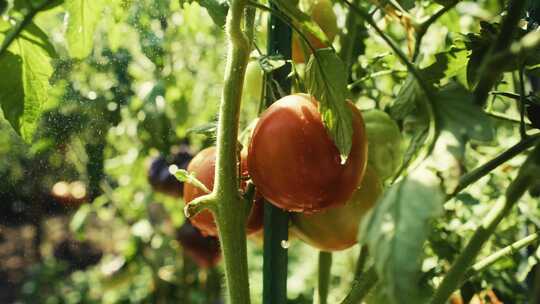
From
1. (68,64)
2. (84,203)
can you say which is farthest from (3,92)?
(84,203)

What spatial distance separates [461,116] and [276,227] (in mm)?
287

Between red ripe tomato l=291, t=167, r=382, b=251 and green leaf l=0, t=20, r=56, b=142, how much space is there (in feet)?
0.97

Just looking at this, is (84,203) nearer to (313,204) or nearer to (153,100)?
(153,100)

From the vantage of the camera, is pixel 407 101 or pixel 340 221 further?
pixel 340 221

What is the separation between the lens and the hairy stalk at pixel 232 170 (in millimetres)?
537

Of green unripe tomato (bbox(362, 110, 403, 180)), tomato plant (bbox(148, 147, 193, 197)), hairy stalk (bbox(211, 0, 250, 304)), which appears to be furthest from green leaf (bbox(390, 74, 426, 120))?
tomato plant (bbox(148, 147, 193, 197))

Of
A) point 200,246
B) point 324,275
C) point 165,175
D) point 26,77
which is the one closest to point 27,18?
point 26,77

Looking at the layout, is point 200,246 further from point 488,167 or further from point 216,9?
point 488,167

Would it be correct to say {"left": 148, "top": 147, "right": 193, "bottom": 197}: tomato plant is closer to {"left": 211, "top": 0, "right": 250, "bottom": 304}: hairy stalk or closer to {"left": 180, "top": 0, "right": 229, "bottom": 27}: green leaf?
{"left": 180, "top": 0, "right": 229, "bottom": 27}: green leaf

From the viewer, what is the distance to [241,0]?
20.3 inches

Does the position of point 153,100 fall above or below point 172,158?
above

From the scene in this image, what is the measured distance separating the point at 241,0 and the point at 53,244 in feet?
12.2

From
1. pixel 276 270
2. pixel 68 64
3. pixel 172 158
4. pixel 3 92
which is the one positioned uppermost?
pixel 3 92

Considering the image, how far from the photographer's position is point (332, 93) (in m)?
0.55
